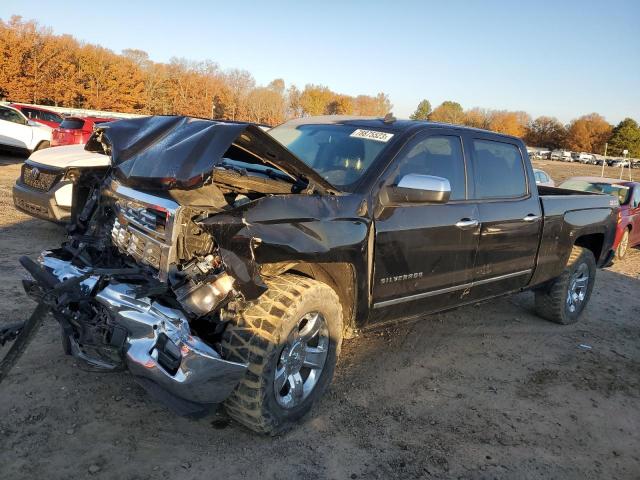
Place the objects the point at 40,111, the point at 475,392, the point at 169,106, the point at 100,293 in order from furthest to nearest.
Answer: the point at 169,106, the point at 40,111, the point at 475,392, the point at 100,293

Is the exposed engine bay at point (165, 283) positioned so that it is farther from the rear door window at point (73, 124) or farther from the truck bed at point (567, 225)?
the rear door window at point (73, 124)

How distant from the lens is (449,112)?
114 m

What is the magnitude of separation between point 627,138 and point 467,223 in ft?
335

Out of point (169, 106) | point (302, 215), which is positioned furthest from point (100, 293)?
point (169, 106)

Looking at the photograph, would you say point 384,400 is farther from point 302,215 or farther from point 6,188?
point 6,188

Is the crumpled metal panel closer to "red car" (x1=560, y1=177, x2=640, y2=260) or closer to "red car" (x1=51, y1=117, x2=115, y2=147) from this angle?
"red car" (x1=560, y1=177, x2=640, y2=260)

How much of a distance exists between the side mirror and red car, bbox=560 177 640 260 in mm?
8276

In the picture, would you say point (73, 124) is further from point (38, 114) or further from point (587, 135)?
point (587, 135)

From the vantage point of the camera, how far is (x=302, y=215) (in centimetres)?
304

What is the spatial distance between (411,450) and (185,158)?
2153 mm

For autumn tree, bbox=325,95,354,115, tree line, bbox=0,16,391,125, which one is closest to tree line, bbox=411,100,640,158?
autumn tree, bbox=325,95,354,115

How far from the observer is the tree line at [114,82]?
164 ft

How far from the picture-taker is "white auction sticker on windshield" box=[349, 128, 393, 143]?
3.84 m

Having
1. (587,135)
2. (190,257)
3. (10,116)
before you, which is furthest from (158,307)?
(587,135)
